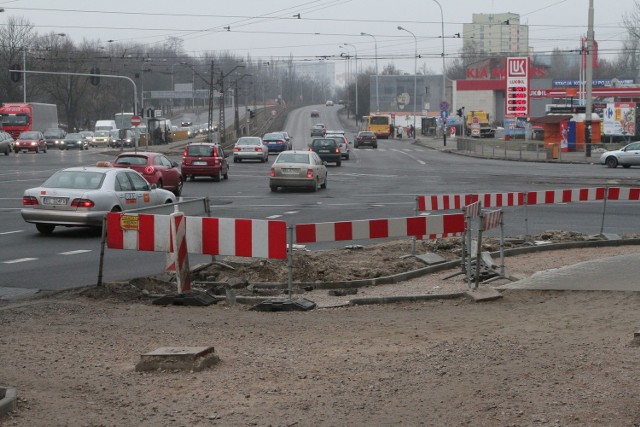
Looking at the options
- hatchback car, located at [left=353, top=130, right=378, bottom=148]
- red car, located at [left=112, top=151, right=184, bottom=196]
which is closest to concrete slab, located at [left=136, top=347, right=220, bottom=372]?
red car, located at [left=112, top=151, right=184, bottom=196]

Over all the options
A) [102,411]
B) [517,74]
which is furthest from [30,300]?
[517,74]

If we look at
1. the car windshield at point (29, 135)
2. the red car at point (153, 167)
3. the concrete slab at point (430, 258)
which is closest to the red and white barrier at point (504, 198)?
the concrete slab at point (430, 258)

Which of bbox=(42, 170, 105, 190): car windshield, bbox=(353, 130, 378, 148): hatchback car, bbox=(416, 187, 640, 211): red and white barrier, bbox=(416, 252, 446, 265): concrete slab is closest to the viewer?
bbox=(416, 252, 446, 265): concrete slab

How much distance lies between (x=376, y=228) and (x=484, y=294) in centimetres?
217

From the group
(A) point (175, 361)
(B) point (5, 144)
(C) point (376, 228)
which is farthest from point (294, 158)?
(B) point (5, 144)

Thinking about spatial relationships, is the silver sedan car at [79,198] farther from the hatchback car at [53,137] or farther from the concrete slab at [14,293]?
the hatchback car at [53,137]

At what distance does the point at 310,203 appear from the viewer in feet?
94.3

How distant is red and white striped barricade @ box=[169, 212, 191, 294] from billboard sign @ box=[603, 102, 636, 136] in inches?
2544

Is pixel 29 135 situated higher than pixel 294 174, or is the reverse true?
pixel 29 135

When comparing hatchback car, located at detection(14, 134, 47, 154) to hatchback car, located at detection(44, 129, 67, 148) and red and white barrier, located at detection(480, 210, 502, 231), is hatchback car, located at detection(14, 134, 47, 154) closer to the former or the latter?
hatchback car, located at detection(44, 129, 67, 148)

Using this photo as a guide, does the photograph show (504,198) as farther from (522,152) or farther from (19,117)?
(19,117)

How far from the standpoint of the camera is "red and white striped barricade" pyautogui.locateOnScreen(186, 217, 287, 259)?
12305 mm

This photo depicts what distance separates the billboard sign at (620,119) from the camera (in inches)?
2840

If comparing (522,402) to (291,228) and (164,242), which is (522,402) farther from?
(164,242)
